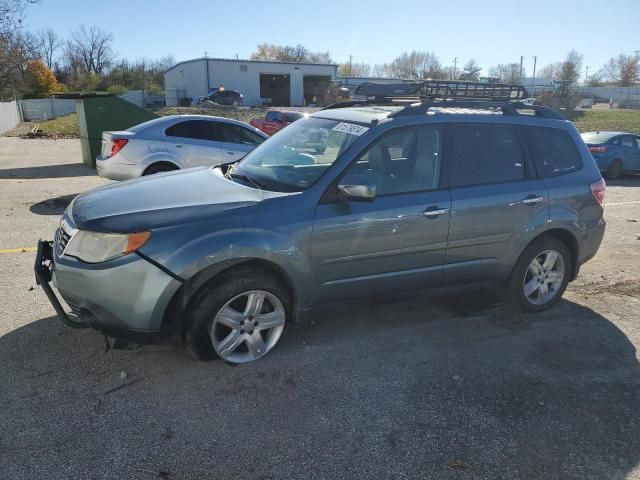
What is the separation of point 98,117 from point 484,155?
1201 cm

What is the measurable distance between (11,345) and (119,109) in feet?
37.3

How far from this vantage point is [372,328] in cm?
436

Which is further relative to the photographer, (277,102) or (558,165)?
(277,102)

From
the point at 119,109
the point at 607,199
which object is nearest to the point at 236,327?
the point at 607,199

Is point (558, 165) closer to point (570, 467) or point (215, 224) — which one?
point (570, 467)

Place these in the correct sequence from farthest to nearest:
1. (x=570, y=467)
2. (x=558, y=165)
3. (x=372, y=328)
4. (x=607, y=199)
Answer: (x=607, y=199)
(x=558, y=165)
(x=372, y=328)
(x=570, y=467)

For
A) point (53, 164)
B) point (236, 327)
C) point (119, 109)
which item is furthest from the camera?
point (53, 164)

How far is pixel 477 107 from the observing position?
458 centimetres

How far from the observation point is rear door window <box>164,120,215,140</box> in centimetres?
932

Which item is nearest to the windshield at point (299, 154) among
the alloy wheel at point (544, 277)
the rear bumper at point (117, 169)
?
the alloy wheel at point (544, 277)

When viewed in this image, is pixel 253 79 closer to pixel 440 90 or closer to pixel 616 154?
pixel 616 154

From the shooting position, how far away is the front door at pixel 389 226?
3717 millimetres

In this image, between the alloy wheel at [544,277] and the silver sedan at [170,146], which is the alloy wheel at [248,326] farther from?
the silver sedan at [170,146]

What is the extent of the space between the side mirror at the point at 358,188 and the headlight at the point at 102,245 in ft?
4.44
